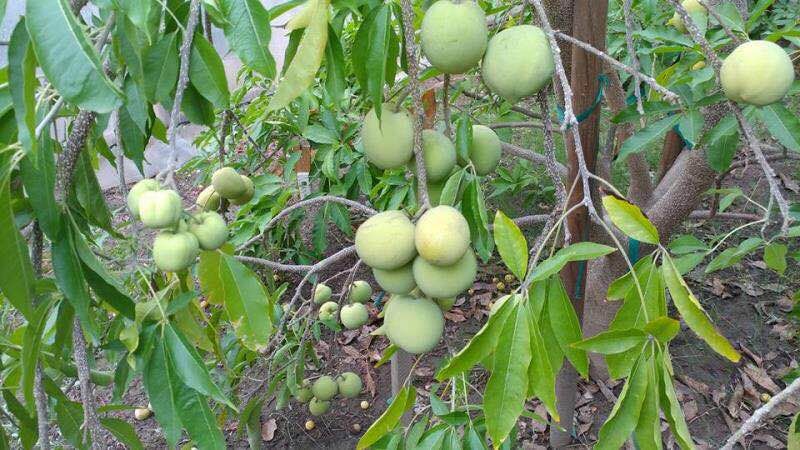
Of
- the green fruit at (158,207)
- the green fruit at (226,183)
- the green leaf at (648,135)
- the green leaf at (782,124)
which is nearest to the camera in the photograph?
the green fruit at (158,207)

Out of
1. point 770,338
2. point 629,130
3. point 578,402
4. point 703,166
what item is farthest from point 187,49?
point 770,338

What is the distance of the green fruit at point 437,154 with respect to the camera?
1.04 meters

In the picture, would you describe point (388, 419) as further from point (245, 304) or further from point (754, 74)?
point (754, 74)

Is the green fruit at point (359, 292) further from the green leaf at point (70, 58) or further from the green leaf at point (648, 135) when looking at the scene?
the green leaf at point (70, 58)

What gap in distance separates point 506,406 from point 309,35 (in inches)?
24.7

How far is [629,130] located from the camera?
2.46 meters

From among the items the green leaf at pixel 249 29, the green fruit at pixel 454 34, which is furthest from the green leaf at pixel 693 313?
the green leaf at pixel 249 29

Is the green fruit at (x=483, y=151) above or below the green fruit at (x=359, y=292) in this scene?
above

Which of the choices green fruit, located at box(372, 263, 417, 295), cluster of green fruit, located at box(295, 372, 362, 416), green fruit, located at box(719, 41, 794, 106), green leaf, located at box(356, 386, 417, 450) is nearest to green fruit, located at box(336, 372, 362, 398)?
cluster of green fruit, located at box(295, 372, 362, 416)

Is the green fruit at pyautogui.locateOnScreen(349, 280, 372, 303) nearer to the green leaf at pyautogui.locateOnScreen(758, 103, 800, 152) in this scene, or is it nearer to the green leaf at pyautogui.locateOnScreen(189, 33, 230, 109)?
Result: the green leaf at pyautogui.locateOnScreen(189, 33, 230, 109)

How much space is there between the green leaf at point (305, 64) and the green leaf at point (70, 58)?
22 cm

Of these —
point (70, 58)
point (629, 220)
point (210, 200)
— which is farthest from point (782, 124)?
point (210, 200)

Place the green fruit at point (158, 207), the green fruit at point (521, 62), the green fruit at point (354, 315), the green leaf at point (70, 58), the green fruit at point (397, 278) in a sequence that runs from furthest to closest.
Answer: the green fruit at point (354, 315) < the green fruit at point (397, 278) < the green fruit at point (521, 62) < the green fruit at point (158, 207) < the green leaf at point (70, 58)

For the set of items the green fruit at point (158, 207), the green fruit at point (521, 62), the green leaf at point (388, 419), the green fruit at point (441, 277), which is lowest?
the green leaf at point (388, 419)
